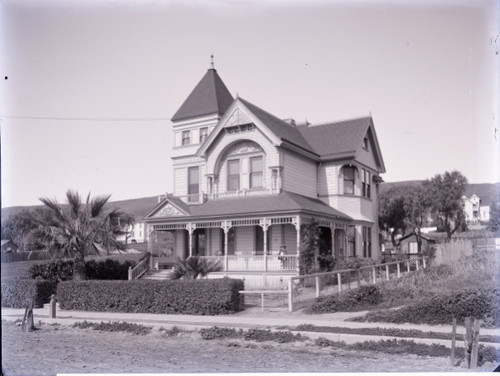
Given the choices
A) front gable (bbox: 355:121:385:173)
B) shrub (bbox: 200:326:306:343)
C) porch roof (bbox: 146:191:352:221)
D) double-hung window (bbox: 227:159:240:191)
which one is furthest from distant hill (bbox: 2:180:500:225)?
front gable (bbox: 355:121:385:173)

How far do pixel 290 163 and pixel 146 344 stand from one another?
16381mm

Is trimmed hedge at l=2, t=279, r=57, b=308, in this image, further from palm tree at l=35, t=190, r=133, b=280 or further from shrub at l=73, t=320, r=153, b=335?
shrub at l=73, t=320, r=153, b=335

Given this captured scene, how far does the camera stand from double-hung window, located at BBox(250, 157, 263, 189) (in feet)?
93.9

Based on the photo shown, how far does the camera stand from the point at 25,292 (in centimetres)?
2209

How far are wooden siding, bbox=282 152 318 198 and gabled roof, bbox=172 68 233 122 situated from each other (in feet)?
20.7

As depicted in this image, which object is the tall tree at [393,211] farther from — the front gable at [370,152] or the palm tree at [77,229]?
the palm tree at [77,229]

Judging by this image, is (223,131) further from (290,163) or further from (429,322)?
(429,322)

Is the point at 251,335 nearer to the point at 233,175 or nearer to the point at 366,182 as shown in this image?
the point at 233,175

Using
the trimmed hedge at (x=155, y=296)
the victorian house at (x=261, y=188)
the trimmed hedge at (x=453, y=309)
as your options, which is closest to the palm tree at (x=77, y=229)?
the trimmed hedge at (x=155, y=296)

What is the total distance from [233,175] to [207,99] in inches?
256

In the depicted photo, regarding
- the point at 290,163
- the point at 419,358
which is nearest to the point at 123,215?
the point at 290,163

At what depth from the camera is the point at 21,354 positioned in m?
12.9

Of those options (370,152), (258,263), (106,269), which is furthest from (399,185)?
(106,269)

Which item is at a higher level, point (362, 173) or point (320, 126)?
point (320, 126)
